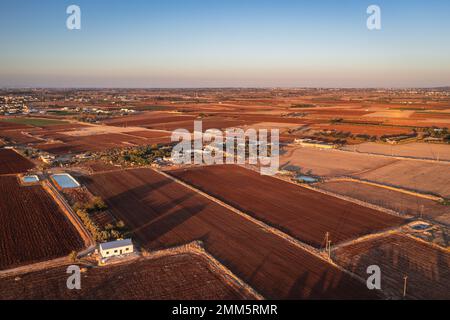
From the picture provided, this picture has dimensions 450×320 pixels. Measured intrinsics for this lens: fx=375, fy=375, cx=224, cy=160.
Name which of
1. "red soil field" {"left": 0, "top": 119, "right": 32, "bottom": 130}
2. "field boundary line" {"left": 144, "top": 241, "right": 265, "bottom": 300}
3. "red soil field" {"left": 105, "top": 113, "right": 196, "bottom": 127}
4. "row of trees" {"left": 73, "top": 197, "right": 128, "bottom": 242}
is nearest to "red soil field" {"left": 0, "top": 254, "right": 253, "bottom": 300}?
"field boundary line" {"left": 144, "top": 241, "right": 265, "bottom": 300}

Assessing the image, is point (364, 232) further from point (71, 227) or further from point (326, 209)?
point (71, 227)

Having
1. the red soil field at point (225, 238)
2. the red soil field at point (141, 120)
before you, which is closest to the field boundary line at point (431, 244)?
the red soil field at point (225, 238)

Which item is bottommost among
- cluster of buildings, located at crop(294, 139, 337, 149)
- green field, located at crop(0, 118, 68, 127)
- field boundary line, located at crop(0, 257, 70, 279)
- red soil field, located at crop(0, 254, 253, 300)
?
red soil field, located at crop(0, 254, 253, 300)

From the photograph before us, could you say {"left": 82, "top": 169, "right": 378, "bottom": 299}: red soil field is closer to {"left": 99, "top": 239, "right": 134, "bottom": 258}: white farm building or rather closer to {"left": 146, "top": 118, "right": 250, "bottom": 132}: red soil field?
{"left": 99, "top": 239, "right": 134, "bottom": 258}: white farm building

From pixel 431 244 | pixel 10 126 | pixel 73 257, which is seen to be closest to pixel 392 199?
pixel 431 244

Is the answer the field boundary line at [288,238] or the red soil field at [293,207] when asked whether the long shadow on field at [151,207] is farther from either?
the red soil field at [293,207]

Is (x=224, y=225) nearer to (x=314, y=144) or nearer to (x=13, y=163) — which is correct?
(x=13, y=163)
